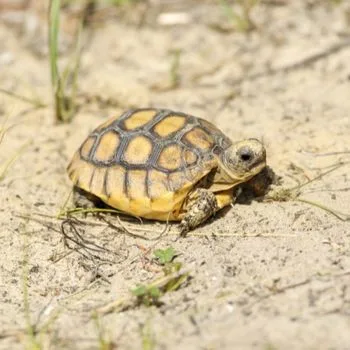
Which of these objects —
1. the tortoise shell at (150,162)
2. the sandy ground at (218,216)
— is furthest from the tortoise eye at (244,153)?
the sandy ground at (218,216)

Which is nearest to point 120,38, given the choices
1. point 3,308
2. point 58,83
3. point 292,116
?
point 58,83

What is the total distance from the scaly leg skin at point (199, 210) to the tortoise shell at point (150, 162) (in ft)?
0.26

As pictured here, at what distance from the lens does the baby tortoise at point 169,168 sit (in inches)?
157

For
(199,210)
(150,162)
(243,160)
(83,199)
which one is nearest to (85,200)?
(83,199)

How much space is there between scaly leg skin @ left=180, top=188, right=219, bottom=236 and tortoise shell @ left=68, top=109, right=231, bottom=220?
0.08 metres

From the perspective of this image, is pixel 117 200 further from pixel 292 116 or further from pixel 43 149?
pixel 292 116

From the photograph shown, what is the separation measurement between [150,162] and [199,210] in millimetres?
411

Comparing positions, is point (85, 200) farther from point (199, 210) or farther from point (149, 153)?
point (199, 210)

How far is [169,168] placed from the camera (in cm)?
402

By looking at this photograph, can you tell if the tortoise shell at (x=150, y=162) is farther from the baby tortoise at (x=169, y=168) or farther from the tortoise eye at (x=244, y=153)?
the tortoise eye at (x=244, y=153)

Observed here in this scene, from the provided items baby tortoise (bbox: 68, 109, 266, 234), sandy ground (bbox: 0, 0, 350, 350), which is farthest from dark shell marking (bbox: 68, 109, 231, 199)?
sandy ground (bbox: 0, 0, 350, 350)

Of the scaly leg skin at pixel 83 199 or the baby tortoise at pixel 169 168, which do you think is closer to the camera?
the baby tortoise at pixel 169 168

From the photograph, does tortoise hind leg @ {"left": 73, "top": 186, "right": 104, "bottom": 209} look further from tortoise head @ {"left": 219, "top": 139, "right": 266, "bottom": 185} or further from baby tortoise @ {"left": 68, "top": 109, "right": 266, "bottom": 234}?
tortoise head @ {"left": 219, "top": 139, "right": 266, "bottom": 185}

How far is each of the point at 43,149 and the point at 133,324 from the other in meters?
2.27
